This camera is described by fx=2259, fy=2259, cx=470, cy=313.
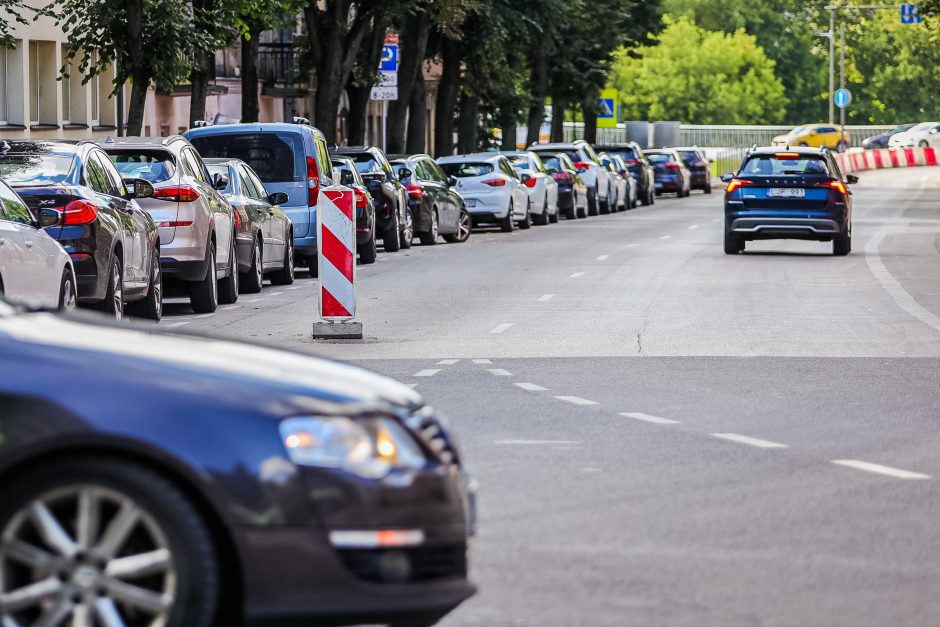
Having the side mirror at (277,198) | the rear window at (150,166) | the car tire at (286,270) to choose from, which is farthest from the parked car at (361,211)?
the rear window at (150,166)

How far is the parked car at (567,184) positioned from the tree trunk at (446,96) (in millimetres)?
3402

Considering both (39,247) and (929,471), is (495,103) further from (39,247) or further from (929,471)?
(929,471)

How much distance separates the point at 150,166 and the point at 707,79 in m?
122

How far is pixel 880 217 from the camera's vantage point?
48219 mm

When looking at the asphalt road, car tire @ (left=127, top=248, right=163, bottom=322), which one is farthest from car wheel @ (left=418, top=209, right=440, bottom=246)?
car tire @ (left=127, top=248, right=163, bottom=322)

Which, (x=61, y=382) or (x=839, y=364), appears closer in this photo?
Answer: (x=61, y=382)

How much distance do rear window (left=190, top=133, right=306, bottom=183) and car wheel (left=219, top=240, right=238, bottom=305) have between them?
440 cm

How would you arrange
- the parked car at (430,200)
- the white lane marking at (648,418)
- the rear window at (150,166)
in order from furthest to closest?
the parked car at (430,200) → the rear window at (150,166) → the white lane marking at (648,418)

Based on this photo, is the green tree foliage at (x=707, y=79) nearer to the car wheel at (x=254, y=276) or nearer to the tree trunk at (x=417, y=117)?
the tree trunk at (x=417, y=117)

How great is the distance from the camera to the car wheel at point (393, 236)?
33312mm

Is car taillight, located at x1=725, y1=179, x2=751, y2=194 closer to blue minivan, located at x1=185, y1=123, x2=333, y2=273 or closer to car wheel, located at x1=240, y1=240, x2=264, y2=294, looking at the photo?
blue minivan, located at x1=185, y1=123, x2=333, y2=273

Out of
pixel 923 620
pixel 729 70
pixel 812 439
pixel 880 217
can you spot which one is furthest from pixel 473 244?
pixel 729 70

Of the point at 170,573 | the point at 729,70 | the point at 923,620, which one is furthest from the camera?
the point at 729,70

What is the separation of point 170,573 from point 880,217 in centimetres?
4391
